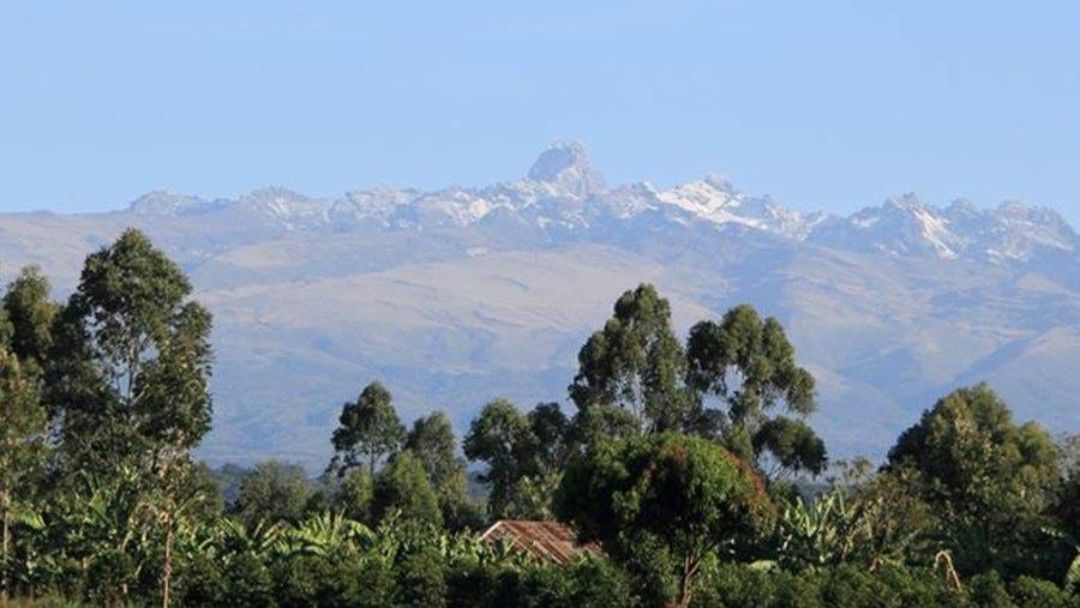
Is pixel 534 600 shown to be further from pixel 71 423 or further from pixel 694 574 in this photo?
pixel 71 423

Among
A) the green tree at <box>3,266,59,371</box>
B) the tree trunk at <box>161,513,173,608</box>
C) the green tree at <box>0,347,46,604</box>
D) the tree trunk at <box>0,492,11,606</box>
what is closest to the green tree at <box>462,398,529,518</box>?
the green tree at <box>3,266,59,371</box>

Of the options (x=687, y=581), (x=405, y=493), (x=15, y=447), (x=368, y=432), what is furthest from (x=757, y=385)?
(x=15, y=447)

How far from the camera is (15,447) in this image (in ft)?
139

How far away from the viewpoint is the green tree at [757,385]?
2594 inches

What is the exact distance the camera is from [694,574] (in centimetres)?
3906

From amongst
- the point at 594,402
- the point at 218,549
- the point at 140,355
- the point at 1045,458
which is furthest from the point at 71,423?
the point at 1045,458

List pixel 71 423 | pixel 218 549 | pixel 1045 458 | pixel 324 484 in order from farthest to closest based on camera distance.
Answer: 1. pixel 324 484
2. pixel 1045 458
3. pixel 71 423
4. pixel 218 549

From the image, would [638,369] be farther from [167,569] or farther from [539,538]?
[167,569]

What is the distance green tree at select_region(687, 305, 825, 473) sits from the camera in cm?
6588

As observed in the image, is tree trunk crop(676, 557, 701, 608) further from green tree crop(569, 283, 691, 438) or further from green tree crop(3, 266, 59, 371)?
green tree crop(569, 283, 691, 438)

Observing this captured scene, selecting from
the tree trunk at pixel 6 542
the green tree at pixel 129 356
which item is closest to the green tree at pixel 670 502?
the tree trunk at pixel 6 542

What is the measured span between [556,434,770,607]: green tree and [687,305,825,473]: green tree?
2630cm

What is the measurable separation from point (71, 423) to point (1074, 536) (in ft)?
83.6

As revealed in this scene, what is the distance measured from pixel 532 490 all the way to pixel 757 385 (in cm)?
842
